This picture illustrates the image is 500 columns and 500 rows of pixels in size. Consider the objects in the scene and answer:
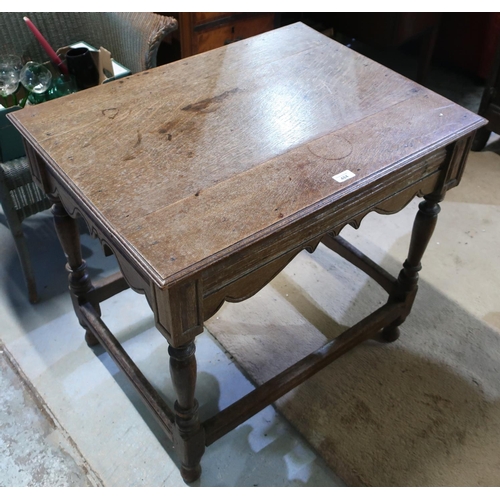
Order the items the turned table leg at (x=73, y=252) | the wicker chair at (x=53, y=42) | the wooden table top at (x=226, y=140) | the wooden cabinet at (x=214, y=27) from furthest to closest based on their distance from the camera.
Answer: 1. the wooden cabinet at (x=214, y=27)
2. the wicker chair at (x=53, y=42)
3. the turned table leg at (x=73, y=252)
4. the wooden table top at (x=226, y=140)

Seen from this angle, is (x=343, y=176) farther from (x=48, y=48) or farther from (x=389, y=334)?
(x=48, y=48)

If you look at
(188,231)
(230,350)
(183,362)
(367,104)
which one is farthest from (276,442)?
(367,104)

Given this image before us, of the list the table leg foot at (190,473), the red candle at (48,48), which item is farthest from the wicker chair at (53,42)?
the table leg foot at (190,473)

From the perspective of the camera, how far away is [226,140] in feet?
3.56

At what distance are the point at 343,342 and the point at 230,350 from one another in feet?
1.02

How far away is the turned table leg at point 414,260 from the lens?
50.6 inches

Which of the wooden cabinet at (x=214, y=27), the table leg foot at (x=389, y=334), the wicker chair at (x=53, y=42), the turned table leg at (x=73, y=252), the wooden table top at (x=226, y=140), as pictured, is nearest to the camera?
the wooden table top at (x=226, y=140)

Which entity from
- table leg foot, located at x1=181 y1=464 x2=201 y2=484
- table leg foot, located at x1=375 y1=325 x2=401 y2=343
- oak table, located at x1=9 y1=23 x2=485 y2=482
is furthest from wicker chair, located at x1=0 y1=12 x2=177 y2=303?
table leg foot, located at x1=375 y1=325 x2=401 y2=343

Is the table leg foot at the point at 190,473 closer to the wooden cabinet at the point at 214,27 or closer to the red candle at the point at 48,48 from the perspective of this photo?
the red candle at the point at 48,48

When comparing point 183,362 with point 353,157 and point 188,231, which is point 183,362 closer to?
point 188,231

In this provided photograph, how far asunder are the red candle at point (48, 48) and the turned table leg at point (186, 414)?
0.92 meters

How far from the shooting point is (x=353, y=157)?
1.05m

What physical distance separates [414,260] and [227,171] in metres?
0.58

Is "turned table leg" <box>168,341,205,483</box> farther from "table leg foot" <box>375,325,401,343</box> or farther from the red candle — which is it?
the red candle
